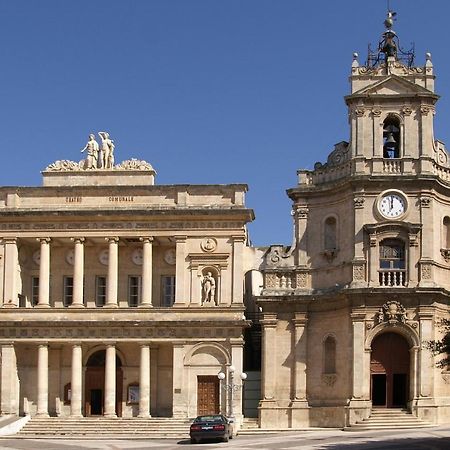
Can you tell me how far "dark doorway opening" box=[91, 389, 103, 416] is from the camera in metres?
57.9

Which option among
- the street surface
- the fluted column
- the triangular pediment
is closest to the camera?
the street surface

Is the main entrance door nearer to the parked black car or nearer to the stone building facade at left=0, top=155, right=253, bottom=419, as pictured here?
the stone building facade at left=0, top=155, right=253, bottom=419

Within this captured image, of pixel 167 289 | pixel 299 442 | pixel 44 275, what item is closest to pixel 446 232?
pixel 167 289

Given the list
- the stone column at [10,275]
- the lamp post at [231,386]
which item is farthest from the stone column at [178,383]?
the stone column at [10,275]

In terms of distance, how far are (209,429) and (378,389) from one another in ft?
37.2

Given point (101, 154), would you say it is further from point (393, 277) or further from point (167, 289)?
point (393, 277)

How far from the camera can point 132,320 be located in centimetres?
5631

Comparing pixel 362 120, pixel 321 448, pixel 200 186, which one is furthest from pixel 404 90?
pixel 321 448

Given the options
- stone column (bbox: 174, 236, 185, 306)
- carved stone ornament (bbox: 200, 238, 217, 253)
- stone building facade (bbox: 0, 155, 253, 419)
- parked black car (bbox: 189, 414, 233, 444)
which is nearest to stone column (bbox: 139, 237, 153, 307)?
stone building facade (bbox: 0, 155, 253, 419)

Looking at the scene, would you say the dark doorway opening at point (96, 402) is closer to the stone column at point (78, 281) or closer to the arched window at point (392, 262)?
the stone column at point (78, 281)

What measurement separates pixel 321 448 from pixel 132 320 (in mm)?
18009

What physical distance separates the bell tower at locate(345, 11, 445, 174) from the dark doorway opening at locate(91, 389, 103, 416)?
61.8ft

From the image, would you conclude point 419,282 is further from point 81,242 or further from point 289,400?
point 81,242

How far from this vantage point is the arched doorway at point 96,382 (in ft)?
190
